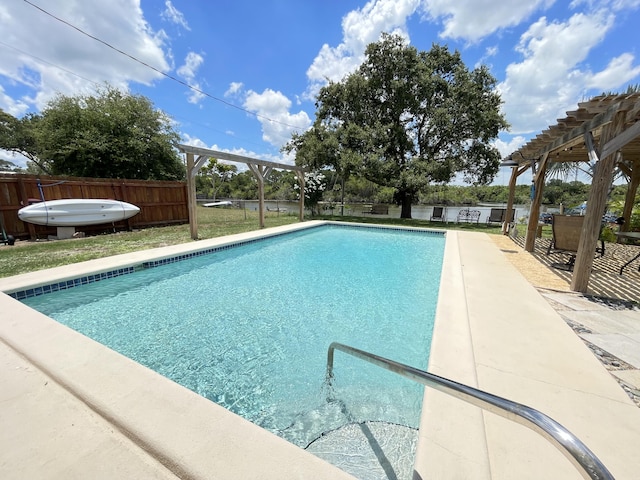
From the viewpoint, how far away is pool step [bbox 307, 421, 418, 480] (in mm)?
1667

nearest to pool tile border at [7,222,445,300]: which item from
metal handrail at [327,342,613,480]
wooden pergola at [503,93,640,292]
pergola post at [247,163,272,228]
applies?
pergola post at [247,163,272,228]

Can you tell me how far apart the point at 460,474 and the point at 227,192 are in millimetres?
46188

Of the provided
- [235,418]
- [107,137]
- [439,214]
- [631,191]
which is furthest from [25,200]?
[631,191]

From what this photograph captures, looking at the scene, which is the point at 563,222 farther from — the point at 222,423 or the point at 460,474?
the point at 222,423

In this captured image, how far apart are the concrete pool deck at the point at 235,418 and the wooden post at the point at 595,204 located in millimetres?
1762

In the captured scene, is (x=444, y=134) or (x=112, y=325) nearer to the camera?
(x=112, y=325)

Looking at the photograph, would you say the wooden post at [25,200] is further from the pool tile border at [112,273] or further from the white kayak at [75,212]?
the pool tile border at [112,273]

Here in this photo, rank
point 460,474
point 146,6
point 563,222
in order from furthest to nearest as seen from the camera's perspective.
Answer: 1. point 146,6
2. point 563,222
3. point 460,474

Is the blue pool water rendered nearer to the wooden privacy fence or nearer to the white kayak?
the white kayak

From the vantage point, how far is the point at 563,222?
5.14m

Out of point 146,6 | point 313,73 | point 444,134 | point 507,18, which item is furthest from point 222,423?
point 313,73

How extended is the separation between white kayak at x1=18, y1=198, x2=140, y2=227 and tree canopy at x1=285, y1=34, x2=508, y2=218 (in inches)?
357

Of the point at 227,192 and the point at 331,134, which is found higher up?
the point at 331,134

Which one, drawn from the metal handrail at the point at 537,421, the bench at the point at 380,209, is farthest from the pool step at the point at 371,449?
the bench at the point at 380,209
